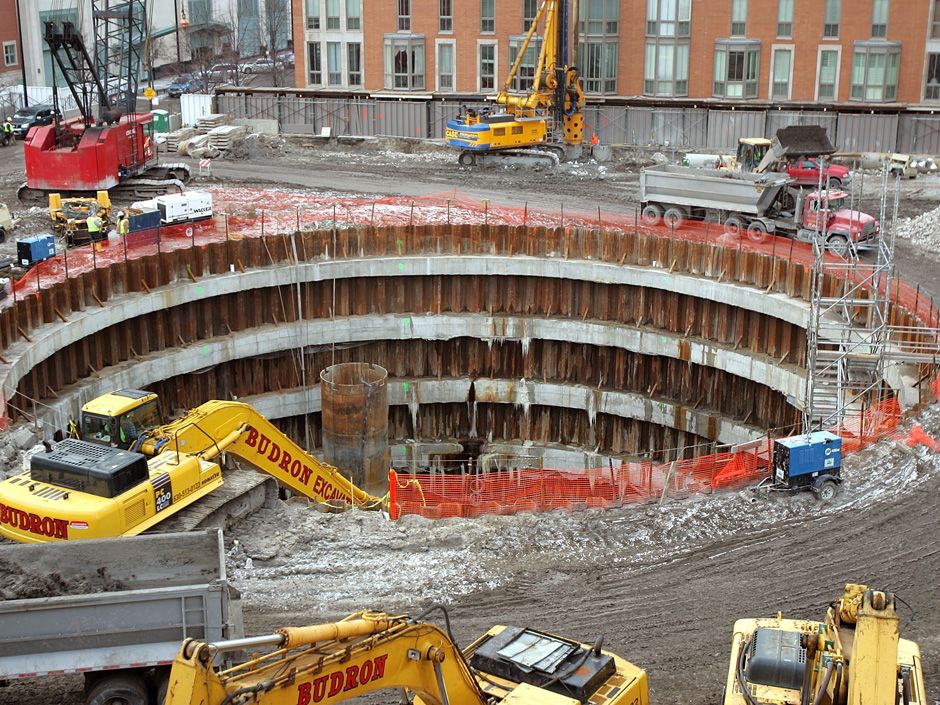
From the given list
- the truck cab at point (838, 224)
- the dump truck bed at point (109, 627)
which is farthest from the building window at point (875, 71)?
the dump truck bed at point (109, 627)

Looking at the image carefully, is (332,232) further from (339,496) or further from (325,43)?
(325,43)

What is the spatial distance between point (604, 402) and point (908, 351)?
37.0 feet

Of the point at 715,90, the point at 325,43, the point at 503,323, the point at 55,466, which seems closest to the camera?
the point at 55,466

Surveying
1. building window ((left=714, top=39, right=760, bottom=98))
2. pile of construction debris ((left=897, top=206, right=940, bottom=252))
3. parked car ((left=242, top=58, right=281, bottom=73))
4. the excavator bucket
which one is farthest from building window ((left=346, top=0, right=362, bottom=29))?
parked car ((left=242, top=58, right=281, bottom=73))

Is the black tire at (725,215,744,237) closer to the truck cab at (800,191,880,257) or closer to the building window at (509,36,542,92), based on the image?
the truck cab at (800,191,880,257)

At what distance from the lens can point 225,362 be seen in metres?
36.1

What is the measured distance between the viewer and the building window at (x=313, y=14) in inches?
2432

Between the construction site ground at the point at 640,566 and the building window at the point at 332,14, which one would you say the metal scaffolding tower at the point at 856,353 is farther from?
the building window at the point at 332,14

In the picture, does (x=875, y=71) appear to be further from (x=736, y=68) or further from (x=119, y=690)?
(x=119, y=690)

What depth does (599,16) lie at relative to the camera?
193ft

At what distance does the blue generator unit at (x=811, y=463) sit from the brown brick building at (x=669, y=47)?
3876 cm

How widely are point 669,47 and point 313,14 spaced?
18962 millimetres

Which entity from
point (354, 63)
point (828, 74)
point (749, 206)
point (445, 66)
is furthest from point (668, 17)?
point (749, 206)

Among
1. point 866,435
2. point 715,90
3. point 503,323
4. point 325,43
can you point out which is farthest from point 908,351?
point 325,43
